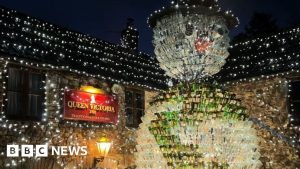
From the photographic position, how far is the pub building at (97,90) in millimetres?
10438

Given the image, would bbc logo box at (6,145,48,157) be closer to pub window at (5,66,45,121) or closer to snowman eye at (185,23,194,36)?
pub window at (5,66,45,121)

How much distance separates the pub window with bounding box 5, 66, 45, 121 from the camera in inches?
404

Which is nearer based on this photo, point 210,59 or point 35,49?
point 210,59

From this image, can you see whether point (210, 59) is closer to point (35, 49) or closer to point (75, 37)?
point (35, 49)

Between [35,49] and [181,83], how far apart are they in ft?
18.7

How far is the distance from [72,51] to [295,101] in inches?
287

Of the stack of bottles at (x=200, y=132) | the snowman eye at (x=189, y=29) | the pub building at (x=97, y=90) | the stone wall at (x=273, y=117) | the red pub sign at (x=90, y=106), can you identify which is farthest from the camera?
the stone wall at (x=273, y=117)

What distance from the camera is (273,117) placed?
1315cm

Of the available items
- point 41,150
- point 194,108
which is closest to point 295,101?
point 194,108

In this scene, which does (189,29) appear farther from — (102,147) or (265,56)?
(265,56)

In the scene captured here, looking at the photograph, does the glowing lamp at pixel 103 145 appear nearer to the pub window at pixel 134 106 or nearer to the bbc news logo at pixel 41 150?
the bbc news logo at pixel 41 150

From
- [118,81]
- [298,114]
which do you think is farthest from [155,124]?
[298,114]

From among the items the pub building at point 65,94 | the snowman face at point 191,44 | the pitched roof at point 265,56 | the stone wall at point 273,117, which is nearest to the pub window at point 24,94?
the pub building at point 65,94

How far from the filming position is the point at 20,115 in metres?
10.4
